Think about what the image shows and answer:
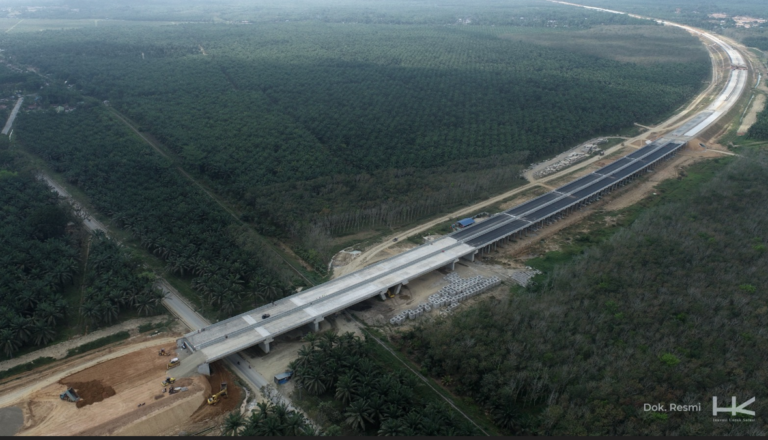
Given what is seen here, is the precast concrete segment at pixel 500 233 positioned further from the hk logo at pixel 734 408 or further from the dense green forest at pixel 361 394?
the hk logo at pixel 734 408

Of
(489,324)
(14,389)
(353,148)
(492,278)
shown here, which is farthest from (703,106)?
(14,389)

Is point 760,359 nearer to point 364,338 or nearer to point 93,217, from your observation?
point 364,338

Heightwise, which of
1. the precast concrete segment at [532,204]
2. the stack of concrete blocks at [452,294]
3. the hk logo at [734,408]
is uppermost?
the precast concrete segment at [532,204]

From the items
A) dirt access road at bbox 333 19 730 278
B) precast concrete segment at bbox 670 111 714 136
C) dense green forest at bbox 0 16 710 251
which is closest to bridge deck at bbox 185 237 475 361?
dirt access road at bbox 333 19 730 278

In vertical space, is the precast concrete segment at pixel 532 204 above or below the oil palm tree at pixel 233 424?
above

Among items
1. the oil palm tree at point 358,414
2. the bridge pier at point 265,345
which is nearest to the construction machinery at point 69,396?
the bridge pier at point 265,345

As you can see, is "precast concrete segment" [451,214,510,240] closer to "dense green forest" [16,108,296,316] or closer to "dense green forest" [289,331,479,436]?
"dense green forest" [16,108,296,316]
